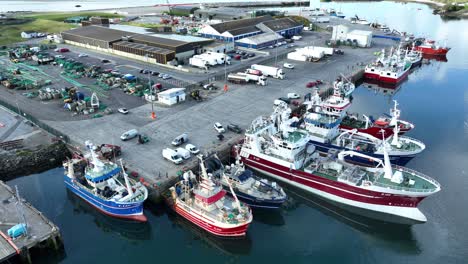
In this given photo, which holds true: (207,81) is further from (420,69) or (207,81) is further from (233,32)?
(420,69)

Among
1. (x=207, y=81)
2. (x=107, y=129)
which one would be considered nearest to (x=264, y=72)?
(x=207, y=81)

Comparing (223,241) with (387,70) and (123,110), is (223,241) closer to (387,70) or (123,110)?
(123,110)

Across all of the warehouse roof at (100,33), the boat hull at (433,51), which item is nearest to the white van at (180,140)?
the warehouse roof at (100,33)

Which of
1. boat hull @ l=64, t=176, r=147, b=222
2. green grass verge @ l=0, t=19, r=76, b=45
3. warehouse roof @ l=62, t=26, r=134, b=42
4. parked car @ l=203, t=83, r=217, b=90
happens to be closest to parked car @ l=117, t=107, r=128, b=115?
parked car @ l=203, t=83, r=217, b=90

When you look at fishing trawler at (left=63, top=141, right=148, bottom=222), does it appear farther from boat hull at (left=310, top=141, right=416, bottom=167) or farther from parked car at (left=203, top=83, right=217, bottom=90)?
parked car at (left=203, top=83, right=217, bottom=90)

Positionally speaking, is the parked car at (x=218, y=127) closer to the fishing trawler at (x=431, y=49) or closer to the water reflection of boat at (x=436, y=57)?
the water reflection of boat at (x=436, y=57)
